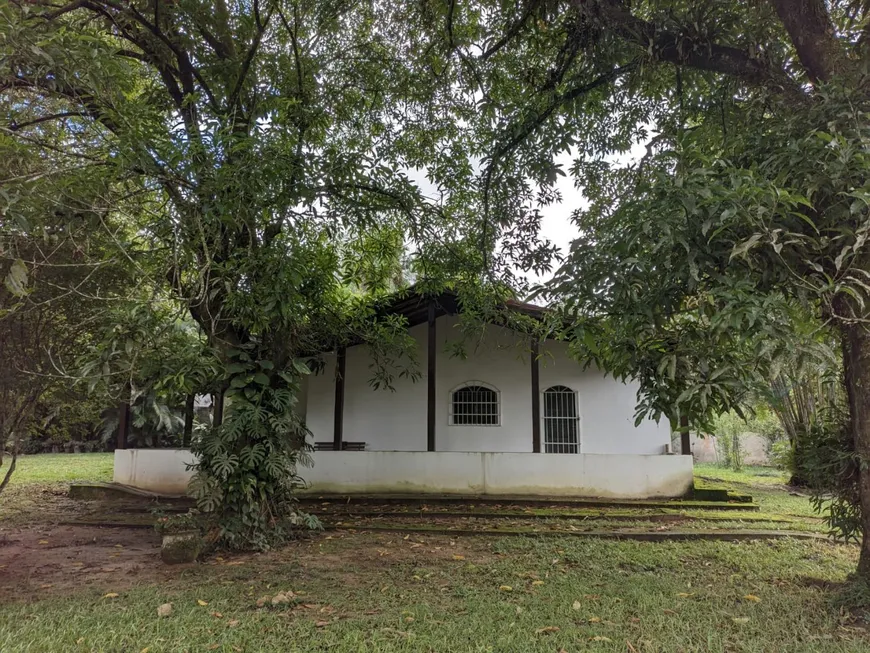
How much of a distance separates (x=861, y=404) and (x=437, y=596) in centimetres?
355

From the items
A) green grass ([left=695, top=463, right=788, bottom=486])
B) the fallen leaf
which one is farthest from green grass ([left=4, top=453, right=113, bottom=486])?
green grass ([left=695, top=463, right=788, bottom=486])

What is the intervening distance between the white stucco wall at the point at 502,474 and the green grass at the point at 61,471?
609 cm

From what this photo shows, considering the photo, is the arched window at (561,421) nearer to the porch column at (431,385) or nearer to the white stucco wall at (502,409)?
the white stucco wall at (502,409)

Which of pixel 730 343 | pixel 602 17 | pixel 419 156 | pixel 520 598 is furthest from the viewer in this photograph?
pixel 419 156

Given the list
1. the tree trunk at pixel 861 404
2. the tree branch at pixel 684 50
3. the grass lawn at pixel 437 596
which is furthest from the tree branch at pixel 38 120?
the tree trunk at pixel 861 404

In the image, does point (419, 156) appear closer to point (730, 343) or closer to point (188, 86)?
point (188, 86)

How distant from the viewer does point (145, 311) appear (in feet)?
12.8

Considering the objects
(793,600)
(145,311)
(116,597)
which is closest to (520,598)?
(793,600)

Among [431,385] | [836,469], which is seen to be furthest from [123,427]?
[836,469]

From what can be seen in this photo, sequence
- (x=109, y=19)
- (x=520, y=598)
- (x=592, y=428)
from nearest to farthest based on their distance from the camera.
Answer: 1. (x=520, y=598)
2. (x=109, y=19)
3. (x=592, y=428)

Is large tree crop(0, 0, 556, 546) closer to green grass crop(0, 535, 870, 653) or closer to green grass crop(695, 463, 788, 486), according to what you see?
green grass crop(0, 535, 870, 653)

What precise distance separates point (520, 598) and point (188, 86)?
6251 mm

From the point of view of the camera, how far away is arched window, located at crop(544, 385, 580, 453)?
37.3ft

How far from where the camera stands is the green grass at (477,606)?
3.41m
